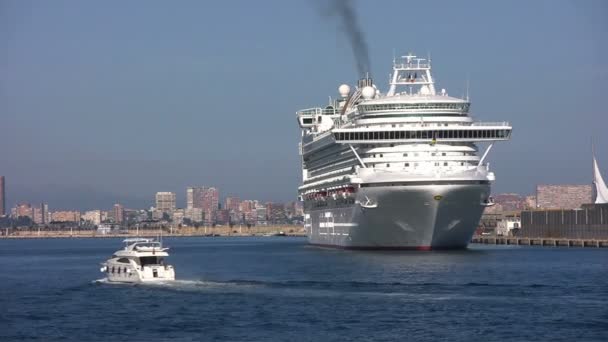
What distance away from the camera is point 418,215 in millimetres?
91312

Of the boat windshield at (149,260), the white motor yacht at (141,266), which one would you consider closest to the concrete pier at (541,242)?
the boat windshield at (149,260)

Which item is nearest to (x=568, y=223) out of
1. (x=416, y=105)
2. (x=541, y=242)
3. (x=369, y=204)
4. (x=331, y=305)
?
(x=541, y=242)

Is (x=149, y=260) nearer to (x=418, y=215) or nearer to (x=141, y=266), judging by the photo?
(x=141, y=266)

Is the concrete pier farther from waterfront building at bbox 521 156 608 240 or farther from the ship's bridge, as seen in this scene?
the ship's bridge


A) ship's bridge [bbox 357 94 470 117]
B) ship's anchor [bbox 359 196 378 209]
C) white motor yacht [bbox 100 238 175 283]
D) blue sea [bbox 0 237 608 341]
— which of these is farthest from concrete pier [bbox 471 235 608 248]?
white motor yacht [bbox 100 238 175 283]

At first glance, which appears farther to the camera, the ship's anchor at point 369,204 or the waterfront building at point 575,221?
the waterfront building at point 575,221

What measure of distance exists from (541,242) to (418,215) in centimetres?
5446

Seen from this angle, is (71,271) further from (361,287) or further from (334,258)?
(361,287)

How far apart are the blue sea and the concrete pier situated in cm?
4916

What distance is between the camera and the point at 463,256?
89125 millimetres

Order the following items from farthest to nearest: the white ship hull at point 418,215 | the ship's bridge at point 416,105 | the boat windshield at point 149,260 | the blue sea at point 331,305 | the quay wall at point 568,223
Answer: the quay wall at point 568,223 → the ship's bridge at point 416,105 → the white ship hull at point 418,215 → the boat windshield at point 149,260 → the blue sea at point 331,305

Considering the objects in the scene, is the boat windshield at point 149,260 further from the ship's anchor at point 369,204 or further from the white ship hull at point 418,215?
the ship's anchor at point 369,204

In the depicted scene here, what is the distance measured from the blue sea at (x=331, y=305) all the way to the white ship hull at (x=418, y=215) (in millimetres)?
8210

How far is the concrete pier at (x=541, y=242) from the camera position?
428 ft
